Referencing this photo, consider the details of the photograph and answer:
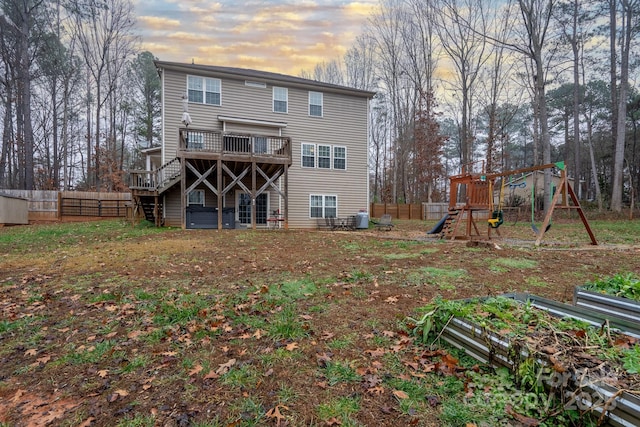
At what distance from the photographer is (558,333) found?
7.61ft

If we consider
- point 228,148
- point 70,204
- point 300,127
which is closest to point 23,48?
point 70,204

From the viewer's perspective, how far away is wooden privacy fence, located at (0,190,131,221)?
59.6 ft

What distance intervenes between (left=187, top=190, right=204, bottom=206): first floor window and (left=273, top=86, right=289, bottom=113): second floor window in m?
5.76

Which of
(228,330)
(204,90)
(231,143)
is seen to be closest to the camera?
(228,330)

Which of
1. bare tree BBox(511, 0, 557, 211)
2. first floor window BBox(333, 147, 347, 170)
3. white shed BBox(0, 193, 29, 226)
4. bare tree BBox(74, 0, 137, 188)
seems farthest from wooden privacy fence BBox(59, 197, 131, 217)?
bare tree BBox(511, 0, 557, 211)

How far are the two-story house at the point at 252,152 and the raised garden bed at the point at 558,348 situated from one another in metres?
11.3

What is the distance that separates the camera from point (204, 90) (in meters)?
14.9

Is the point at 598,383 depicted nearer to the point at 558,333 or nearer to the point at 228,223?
the point at 558,333

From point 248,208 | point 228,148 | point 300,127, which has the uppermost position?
point 300,127

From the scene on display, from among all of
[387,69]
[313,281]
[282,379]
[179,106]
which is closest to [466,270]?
[313,281]

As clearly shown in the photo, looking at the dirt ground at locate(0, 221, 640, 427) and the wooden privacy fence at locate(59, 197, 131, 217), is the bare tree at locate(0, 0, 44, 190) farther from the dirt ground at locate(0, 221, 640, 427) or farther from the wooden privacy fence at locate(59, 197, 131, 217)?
the dirt ground at locate(0, 221, 640, 427)

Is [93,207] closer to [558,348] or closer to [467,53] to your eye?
[558,348]

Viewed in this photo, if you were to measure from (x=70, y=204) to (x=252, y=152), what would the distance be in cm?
1402

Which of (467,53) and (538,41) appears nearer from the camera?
(538,41)
